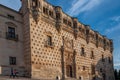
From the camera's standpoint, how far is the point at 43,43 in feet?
94.4

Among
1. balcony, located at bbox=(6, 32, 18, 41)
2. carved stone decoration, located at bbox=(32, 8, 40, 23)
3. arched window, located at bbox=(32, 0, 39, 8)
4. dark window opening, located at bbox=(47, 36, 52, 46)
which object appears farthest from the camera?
dark window opening, located at bbox=(47, 36, 52, 46)

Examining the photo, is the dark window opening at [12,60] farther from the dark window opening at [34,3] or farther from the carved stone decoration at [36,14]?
the dark window opening at [34,3]

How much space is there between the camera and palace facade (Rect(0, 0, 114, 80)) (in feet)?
84.3

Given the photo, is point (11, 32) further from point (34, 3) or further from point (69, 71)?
point (69, 71)

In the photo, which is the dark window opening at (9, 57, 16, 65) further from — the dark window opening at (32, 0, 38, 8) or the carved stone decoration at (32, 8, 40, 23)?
the dark window opening at (32, 0, 38, 8)

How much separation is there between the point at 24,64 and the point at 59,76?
602 centimetres

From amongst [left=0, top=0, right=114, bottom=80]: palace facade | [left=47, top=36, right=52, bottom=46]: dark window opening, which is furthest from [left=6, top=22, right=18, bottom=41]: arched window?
[left=47, top=36, right=52, bottom=46]: dark window opening

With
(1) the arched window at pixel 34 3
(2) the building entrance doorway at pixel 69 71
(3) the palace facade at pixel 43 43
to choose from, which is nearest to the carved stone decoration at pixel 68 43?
(3) the palace facade at pixel 43 43

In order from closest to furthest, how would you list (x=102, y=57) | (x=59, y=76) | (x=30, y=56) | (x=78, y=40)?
(x=30, y=56) < (x=59, y=76) < (x=78, y=40) < (x=102, y=57)

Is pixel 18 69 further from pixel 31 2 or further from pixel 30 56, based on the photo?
pixel 31 2

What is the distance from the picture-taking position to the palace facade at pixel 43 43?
25703 millimetres

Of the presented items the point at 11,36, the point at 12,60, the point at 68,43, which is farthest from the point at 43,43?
the point at 68,43

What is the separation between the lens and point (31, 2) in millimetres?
28188

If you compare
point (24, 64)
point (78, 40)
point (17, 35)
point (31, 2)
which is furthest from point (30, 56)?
point (78, 40)
